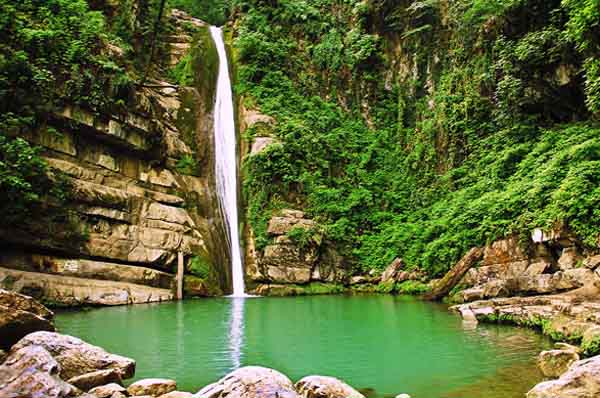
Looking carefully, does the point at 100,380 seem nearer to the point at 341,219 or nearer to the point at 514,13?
the point at 341,219

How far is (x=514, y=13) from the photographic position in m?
20.6

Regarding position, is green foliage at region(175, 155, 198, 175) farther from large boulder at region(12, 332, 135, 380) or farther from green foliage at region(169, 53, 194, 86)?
large boulder at region(12, 332, 135, 380)

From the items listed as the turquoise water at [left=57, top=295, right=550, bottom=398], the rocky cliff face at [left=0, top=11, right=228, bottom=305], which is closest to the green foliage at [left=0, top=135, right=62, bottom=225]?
the rocky cliff face at [left=0, top=11, right=228, bottom=305]

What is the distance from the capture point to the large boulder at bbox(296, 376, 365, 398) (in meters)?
5.39

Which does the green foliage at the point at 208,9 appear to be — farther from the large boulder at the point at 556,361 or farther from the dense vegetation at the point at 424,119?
the large boulder at the point at 556,361

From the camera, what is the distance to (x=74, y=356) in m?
6.20

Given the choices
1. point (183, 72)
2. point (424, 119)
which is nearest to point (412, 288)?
point (424, 119)

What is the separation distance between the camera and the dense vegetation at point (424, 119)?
15570 mm

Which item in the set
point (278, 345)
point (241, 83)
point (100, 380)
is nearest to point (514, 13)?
point (241, 83)

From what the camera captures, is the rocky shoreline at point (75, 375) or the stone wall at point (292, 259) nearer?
the rocky shoreline at point (75, 375)

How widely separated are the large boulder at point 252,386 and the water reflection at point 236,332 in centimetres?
236

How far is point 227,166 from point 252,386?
65.3 feet

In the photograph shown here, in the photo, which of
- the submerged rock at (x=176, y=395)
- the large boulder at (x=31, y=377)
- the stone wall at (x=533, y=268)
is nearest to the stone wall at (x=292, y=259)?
the stone wall at (x=533, y=268)

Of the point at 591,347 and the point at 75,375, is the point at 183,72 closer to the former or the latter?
the point at 75,375
